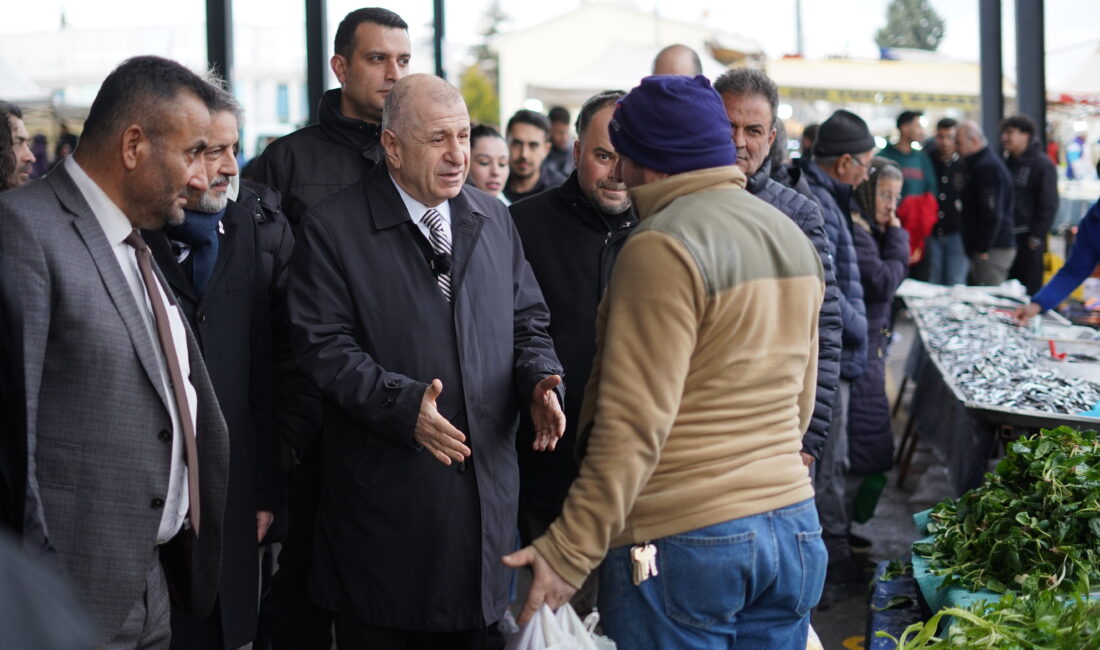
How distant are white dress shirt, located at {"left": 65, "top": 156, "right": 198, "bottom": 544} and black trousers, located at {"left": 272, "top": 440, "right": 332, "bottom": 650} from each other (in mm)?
1038

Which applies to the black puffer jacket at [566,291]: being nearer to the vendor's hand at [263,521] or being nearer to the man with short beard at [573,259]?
the man with short beard at [573,259]

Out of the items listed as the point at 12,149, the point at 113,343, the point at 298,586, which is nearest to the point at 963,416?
the point at 298,586

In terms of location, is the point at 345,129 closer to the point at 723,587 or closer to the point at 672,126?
the point at 672,126

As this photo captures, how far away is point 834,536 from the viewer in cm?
537

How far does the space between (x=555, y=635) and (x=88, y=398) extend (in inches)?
43.3

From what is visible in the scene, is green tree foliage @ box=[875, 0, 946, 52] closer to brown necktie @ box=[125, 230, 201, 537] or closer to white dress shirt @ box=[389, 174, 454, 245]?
white dress shirt @ box=[389, 174, 454, 245]

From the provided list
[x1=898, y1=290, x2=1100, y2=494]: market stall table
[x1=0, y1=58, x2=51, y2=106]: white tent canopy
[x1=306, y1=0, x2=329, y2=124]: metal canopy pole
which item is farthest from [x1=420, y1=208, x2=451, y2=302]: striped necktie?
[x1=0, y1=58, x2=51, y2=106]: white tent canopy

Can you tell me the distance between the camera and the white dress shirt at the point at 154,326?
257 cm

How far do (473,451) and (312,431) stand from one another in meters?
0.64

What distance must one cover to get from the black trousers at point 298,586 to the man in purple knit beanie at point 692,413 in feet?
5.00

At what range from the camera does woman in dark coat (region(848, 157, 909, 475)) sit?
5535 mm

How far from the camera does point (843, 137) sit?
5.44 metres

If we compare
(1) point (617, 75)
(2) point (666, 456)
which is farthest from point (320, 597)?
(1) point (617, 75)

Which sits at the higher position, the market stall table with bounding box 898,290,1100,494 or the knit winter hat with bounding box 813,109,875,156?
the knit winter hat with bounding box 813,109,875,156
